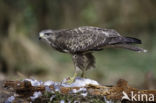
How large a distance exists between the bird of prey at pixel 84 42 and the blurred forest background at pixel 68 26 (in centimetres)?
403

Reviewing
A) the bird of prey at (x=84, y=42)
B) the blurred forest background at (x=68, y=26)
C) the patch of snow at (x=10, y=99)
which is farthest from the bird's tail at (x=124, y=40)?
the blurred forest background at (x=68, y=26)

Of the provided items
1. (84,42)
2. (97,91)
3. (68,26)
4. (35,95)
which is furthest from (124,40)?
(68,26)

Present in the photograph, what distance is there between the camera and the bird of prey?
6355 millimetres

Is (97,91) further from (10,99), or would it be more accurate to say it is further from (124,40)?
(124,40)

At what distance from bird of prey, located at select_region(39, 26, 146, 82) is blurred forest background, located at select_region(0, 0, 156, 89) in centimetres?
403

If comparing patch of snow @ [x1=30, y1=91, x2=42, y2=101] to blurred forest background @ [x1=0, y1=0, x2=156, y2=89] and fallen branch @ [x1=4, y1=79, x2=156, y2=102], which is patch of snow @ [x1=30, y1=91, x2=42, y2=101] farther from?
blurred forest background @ [x1=0, y1=0, x2=156, y2=89]

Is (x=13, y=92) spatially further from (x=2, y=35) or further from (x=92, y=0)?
(x=92, y=0)

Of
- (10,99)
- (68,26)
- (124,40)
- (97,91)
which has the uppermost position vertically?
(68,26)

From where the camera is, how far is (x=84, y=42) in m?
6.47

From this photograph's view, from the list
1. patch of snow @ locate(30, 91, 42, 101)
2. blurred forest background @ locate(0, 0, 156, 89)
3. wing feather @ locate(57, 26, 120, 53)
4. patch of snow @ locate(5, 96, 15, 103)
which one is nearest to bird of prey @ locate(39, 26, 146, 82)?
wing feather @ locate(57, 26, 120, 53)

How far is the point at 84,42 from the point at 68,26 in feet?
34.8

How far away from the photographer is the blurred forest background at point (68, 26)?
514 inches

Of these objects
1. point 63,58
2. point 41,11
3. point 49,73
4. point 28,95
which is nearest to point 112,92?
point 28,95

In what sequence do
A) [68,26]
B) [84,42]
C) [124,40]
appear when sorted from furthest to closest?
[68,26], [84,42], [124,40]
